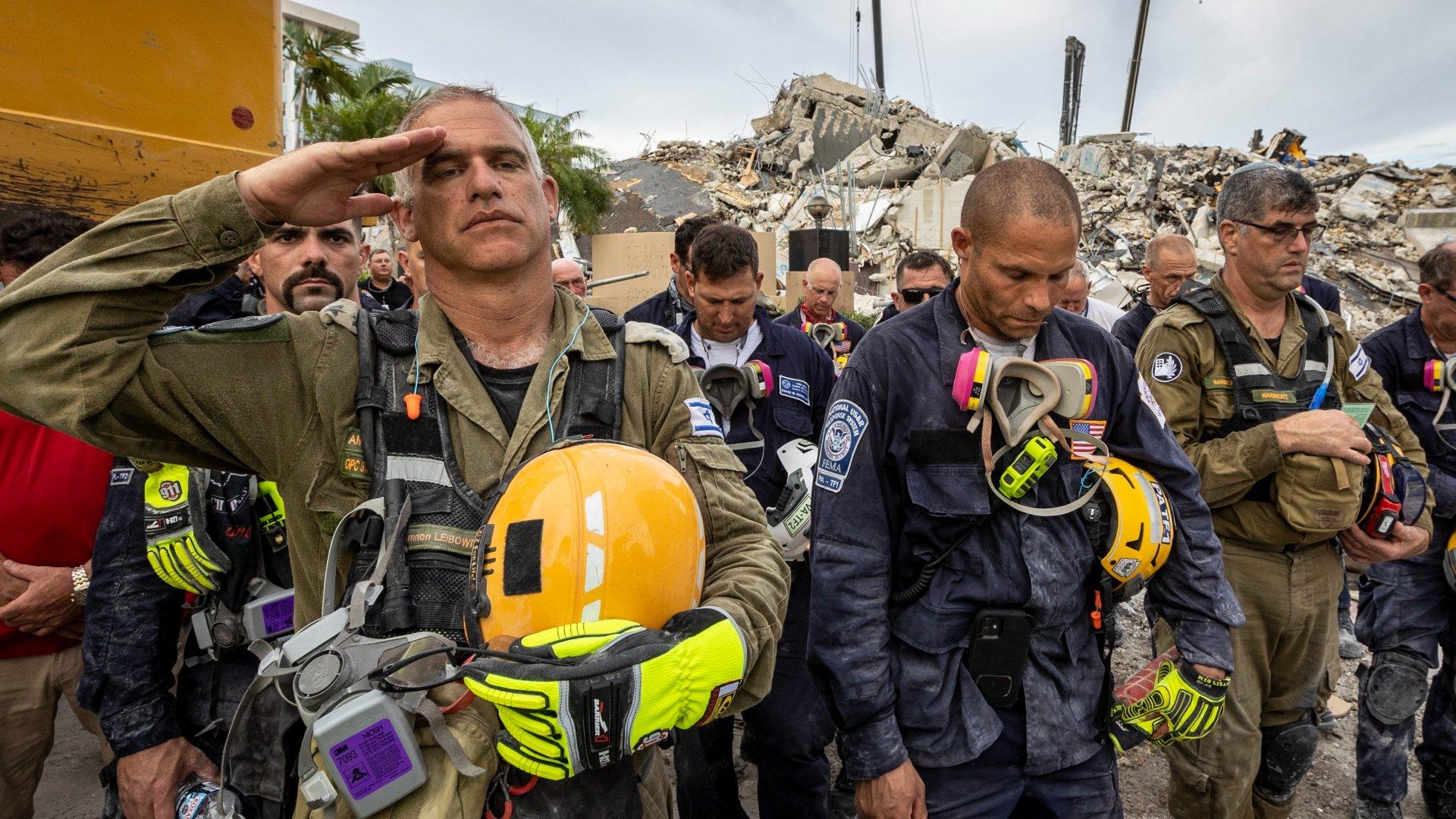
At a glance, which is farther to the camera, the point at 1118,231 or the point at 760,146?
the point at 760,146

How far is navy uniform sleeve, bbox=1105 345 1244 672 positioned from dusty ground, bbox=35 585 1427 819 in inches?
85.2

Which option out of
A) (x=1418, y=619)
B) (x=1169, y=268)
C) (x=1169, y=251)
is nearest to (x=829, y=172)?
(x=1169, y=251)

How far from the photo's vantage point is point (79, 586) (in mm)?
2801

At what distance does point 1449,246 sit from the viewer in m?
4.01

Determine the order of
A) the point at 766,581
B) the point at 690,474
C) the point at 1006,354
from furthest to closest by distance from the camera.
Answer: the point at 1006,354, the point at 690,474, the point at 766,581

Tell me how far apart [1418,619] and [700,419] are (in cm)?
431

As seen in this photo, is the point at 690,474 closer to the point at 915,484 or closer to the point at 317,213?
the point at 915,484

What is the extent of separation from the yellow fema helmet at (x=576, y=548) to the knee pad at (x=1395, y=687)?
4194mm

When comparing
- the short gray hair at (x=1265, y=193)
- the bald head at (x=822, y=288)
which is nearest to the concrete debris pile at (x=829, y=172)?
the bald head at (x=822, y=288)

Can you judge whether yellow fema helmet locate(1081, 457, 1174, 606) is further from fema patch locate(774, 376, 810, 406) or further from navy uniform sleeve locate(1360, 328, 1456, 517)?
navy uniform sleeve locate(1360, 328, 1456, 517)

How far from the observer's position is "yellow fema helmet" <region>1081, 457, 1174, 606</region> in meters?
2.19

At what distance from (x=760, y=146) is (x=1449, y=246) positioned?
94.3ft

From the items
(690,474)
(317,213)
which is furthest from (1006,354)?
(317,213)

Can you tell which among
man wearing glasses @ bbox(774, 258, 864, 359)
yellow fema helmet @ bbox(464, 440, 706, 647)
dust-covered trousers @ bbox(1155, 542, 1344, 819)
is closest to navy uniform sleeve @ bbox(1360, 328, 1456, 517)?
dust-covered trousers @ bbox(1155, 542, 1344, 819)
